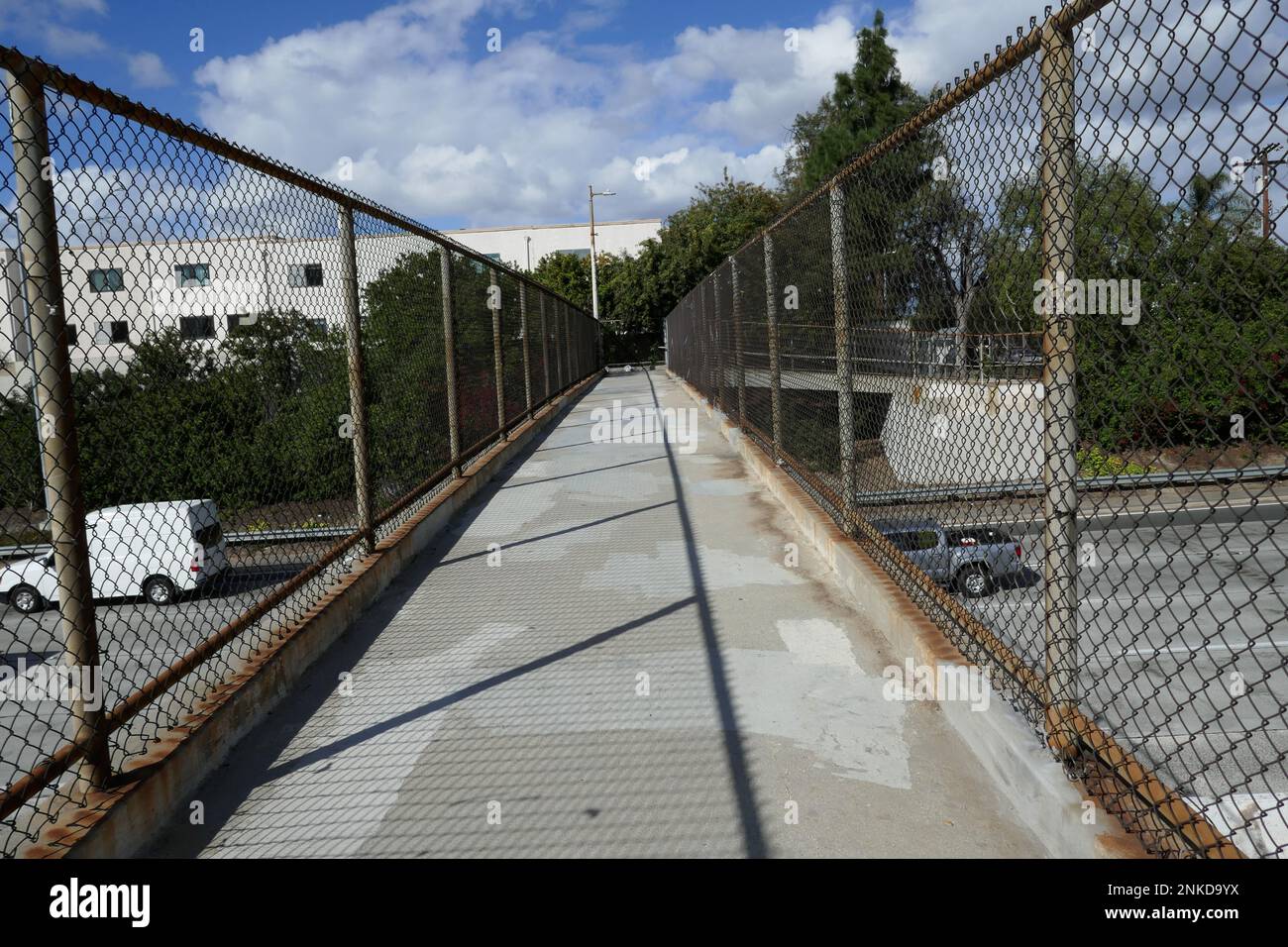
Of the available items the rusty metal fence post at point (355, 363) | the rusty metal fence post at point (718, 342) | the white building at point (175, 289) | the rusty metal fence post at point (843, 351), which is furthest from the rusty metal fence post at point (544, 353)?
the rusty metal fence post at point (843, 351)

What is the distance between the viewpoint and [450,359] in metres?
7.42

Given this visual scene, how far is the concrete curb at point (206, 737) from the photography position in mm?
2432

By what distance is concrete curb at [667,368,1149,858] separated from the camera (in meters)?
2.32

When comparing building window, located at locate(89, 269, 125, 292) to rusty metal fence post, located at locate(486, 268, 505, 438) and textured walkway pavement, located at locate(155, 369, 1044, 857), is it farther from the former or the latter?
rusty metal fence post, located at locate(486, 268, 505, 438)

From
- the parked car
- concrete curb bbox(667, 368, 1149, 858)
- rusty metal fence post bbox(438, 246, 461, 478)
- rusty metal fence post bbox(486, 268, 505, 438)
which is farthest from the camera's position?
rusty metal fence post bbox(486, 268, 505, 438)

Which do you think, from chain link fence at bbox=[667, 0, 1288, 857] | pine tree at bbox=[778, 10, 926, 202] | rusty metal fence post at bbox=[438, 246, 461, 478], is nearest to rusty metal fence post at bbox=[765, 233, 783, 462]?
chain link fence at bbox=[667, 0, 1288, 857]

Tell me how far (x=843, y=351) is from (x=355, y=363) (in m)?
2.72

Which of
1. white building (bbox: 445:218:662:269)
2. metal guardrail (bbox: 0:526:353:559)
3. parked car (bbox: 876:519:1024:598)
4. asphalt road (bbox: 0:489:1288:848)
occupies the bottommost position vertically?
asphalt road (bbox: 0:489:1288:848)

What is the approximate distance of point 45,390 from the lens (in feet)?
8.27

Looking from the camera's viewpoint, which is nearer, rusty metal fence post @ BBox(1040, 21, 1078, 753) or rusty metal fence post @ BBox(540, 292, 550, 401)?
rusty metal fence post @ BBox(1040, 21, 1078, 753)

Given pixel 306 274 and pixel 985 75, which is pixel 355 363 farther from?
pixel 985 75

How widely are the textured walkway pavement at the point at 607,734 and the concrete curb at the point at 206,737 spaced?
75 millimetres

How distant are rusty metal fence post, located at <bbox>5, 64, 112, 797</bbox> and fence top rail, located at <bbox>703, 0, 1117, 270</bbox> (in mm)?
2774
